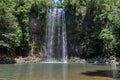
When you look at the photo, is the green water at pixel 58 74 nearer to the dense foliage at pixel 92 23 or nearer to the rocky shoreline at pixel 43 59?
the rocky shoreline at pixel 43 59

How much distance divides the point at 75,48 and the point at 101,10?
25.3 feet

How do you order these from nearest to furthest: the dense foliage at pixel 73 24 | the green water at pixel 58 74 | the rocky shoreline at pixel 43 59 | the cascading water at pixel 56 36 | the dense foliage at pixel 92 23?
the green water at pixel 58 74 < the rocky shoreline at pixel 43 59 < the dense foliage at pixel 73 24 < the dense foliage at pixel 92 23 < the cascading water at pixel 56 36

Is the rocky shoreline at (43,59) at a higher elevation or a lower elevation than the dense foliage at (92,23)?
lower

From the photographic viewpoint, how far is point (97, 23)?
43.9 metres

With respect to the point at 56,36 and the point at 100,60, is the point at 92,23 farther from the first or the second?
the point at 100,60

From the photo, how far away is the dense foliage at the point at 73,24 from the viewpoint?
4128 centimetres

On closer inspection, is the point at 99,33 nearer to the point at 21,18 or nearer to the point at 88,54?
the point at 88,54

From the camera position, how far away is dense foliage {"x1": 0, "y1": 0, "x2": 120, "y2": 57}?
4128cm

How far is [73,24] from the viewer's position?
4622 centimetres

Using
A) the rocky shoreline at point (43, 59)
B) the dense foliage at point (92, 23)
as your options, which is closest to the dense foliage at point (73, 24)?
the dense foliage at point (92, 23)

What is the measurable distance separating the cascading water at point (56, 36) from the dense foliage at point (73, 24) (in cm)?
86

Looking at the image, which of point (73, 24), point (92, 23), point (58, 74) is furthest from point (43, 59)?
point (58, 74)

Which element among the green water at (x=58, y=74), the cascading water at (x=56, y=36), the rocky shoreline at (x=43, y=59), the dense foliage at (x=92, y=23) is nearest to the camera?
the green water at (x=58, y=74)

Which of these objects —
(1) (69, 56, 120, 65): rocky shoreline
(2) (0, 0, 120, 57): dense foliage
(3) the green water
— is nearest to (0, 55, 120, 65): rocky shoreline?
(1) (69, 56, 120, 65): rocky shoreline
